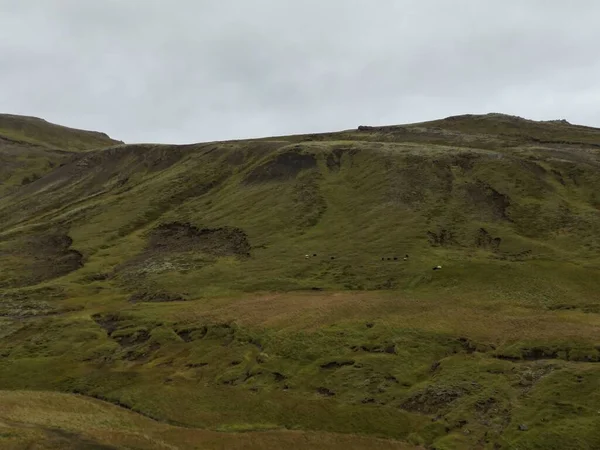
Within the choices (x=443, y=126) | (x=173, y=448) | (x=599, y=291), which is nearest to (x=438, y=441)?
(x=173, y=448)

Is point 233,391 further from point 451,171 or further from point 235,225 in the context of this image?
point 451,171

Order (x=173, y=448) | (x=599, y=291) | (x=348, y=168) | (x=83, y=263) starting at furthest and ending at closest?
(x=348, y=168) < (x=83, y=263) < (x=599, y=291) < (x=173, y=448)

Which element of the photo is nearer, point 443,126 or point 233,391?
point 233,391

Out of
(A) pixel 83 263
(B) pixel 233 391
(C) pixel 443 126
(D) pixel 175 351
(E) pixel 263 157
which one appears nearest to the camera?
(B) pixel 233 391

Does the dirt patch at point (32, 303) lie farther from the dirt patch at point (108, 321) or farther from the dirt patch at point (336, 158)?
the dirt patch at point (336, 158)

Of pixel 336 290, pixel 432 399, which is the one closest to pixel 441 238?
pixel 336 290

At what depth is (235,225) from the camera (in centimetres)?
11269

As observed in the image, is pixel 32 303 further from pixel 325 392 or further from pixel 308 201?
pixel 325 392

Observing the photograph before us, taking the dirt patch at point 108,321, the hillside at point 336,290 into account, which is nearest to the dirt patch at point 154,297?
the hillside at point 336,290

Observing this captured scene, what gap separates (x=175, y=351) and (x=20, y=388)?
52.1 ft

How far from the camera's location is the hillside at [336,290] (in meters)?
47.2

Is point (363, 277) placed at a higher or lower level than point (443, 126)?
lower

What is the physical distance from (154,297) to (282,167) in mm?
59268

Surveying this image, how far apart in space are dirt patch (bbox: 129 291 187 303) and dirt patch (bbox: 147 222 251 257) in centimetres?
1741
